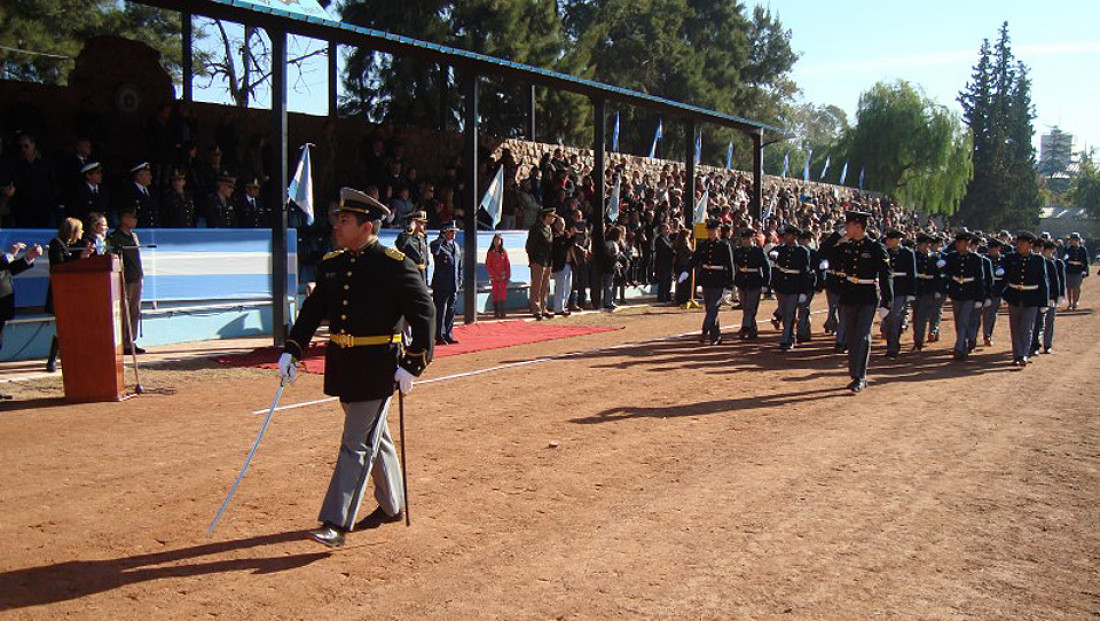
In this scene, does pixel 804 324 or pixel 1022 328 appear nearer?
pixel 1022 328

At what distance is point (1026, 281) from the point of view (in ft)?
48.0

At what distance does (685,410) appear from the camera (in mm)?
10109

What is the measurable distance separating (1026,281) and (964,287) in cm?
90

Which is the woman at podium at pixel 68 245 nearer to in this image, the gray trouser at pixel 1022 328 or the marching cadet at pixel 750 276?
the marching cadet at pixel 750 276

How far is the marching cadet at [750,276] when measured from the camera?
651 inches

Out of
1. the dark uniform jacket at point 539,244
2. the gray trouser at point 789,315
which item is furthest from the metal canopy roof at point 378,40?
the gray trouser at point 789,315

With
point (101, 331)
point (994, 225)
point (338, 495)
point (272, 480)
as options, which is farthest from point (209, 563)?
point (994, 225)

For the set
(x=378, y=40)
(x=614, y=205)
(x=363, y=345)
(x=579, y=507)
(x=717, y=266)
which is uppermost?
(x=378, y=40)

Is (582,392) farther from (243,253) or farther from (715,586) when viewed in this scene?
(243,253)

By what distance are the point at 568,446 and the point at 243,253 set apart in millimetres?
9053

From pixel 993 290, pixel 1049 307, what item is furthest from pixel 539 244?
pixel 1049 307

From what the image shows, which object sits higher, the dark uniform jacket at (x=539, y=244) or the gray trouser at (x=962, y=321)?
the dark uniform jacket at (x=539, y=244)

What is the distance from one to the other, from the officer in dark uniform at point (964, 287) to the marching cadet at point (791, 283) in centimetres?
229

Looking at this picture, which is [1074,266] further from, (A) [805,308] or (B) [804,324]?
(A) [805,308]
